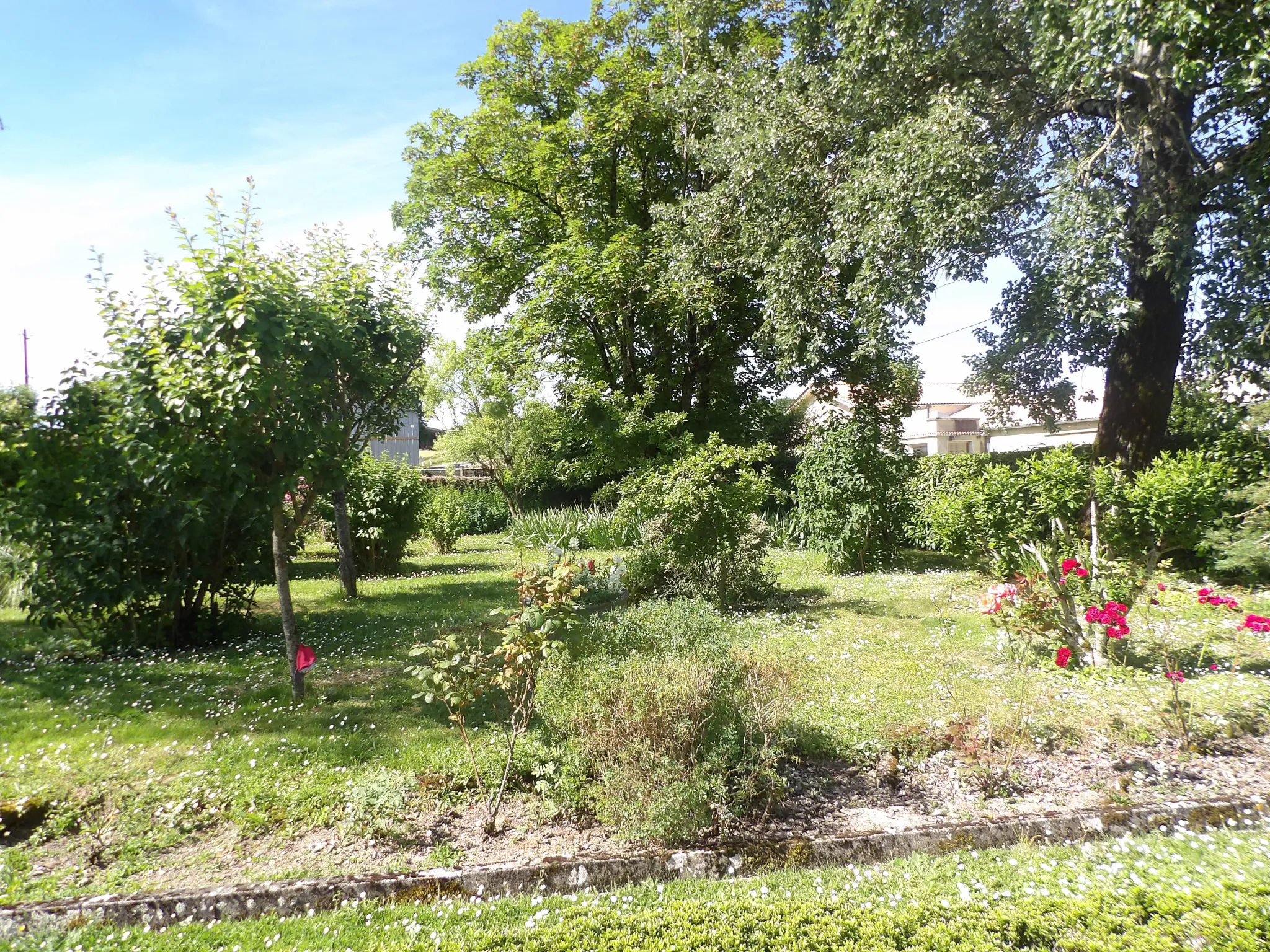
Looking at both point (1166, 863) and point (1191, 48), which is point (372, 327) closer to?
point (1166, 863)

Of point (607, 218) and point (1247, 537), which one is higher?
point (607, 218)

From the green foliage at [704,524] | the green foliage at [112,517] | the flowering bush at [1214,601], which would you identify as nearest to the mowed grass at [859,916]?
the flowering bush at [1214,601]

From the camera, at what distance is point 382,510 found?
39.3 ft

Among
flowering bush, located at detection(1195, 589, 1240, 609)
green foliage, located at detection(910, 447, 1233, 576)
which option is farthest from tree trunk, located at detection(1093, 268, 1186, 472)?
flowering bush, located at detection(1195, 589, 1240, 609)

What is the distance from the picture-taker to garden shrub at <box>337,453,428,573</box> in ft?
38.5

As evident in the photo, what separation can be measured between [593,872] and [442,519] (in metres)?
13.3

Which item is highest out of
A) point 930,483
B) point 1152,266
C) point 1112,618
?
point 1152,266

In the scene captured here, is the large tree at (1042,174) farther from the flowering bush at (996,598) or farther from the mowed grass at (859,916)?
the mowed grass at (859,916)

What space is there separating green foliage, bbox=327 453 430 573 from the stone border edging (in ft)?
28.3

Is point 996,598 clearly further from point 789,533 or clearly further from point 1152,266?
point 789,533

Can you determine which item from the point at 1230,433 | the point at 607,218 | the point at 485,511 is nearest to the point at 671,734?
the point at 1230,433

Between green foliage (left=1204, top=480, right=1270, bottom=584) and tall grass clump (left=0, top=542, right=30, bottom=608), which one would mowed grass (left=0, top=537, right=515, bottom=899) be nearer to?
tall grass clump (left=0, top=542, right=30, bottom=608)

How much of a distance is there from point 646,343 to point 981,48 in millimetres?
9297

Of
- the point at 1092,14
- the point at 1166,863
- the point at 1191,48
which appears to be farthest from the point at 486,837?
the point at 1191,48
